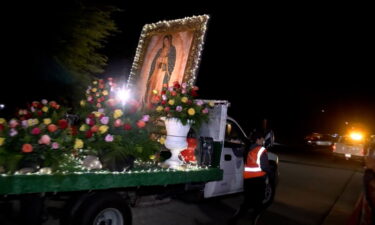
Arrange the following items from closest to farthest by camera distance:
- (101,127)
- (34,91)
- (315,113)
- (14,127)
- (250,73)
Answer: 1. (14,127)
2. (101,127)
3. (34,91)
4. (250,73)
5. (315,113)

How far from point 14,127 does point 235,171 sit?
4500mm

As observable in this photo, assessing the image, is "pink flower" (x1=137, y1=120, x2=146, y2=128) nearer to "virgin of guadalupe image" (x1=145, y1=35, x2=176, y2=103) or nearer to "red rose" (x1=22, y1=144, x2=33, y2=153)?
"red rose" (x1=22, y1=144, x2=33, y2=153)

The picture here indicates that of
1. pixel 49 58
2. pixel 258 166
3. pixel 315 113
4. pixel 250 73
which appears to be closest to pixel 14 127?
pixel 258 166

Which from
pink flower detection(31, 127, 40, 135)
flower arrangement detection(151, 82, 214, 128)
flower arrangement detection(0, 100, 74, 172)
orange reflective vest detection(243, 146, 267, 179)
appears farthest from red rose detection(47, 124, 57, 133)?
orange reflective vest detection(243, 146, 267, 179)

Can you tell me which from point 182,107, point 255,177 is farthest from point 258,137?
point 182,107

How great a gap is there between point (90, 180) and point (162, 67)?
509 cm

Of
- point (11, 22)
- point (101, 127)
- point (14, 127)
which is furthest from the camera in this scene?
point (11, 22)

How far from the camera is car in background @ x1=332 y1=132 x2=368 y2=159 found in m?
Answer: 19.2

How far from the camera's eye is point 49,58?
1273 centimetres

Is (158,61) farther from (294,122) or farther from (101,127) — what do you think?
(294,122)

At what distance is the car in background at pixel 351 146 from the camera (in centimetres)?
1923

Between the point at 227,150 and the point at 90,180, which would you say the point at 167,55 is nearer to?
the point at 227,150

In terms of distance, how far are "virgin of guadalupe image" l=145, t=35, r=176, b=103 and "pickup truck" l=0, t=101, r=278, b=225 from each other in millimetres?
2530

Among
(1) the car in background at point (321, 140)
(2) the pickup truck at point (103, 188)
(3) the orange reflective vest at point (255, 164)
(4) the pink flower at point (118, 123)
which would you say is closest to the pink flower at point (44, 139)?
(2) the pickup truck at point (103, 188)
